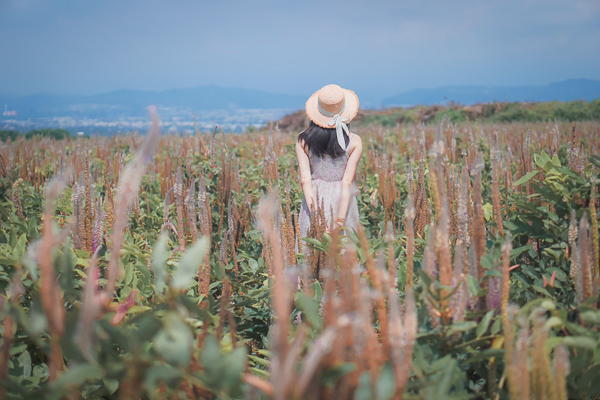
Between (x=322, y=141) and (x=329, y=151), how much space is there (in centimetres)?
9

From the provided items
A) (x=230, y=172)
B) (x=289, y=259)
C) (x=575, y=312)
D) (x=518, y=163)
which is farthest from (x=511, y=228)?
(x=518, y=163)

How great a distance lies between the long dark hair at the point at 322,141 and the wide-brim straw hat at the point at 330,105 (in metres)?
0.08

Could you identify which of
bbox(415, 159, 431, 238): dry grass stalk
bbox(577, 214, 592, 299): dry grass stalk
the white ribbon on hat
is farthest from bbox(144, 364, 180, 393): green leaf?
the white ribbon on hat

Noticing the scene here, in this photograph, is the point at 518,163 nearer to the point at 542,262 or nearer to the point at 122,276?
the point at 542,262

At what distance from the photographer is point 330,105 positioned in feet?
8.93

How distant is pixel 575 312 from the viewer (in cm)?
104

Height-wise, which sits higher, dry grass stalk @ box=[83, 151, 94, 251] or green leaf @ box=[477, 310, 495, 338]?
dry grass stalk @ box=[83, 151, 94, 251]

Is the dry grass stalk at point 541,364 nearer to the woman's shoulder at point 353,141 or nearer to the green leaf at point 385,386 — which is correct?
the green leaf at point 385,386

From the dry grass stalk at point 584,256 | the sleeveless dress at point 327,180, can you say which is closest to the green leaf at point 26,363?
the dry grass stalk at point 584,256

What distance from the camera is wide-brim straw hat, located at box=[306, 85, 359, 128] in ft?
8.87

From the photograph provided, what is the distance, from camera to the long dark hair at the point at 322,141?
289cm

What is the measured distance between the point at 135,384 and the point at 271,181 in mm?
2838

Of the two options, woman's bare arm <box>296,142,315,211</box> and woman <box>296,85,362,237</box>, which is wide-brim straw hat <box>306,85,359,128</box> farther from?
woman's bare arm <box>296,142,315,211</box>

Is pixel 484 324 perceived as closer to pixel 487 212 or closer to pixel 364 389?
pixel 364 389
